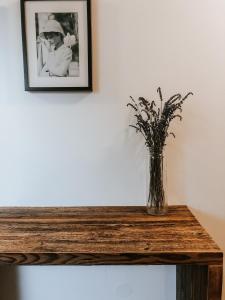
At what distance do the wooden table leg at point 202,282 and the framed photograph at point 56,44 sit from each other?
91 centimetres

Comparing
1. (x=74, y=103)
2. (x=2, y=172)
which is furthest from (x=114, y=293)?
(x=74, y=103)

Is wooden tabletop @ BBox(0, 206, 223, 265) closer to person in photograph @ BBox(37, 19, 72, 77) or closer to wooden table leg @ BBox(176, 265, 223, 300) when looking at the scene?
wooden table leg @ BBox(176, 265, 223, 300)

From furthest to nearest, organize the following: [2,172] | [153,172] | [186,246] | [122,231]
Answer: [2,172], [153,172], [122,231], [186,246]

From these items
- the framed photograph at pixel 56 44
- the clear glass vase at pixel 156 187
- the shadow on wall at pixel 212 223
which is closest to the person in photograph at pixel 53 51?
the framed photograph at pixel 56 44

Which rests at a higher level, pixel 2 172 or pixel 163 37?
pixel 163 37

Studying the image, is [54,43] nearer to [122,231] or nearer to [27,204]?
[27,204]

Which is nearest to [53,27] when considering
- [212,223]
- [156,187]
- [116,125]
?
[116,125]

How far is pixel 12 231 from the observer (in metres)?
1.30

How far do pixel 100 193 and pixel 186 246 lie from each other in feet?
1.88

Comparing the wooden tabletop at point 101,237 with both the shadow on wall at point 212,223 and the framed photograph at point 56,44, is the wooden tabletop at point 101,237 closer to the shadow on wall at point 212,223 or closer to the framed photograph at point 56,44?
the shadow on wall at point 212,223

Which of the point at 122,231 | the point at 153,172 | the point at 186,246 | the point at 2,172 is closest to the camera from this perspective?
the point at 186,246

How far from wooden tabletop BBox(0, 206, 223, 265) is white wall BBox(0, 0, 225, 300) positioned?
12cm

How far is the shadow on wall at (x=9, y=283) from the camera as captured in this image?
166 cm

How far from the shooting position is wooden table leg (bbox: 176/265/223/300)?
111 centimetres
